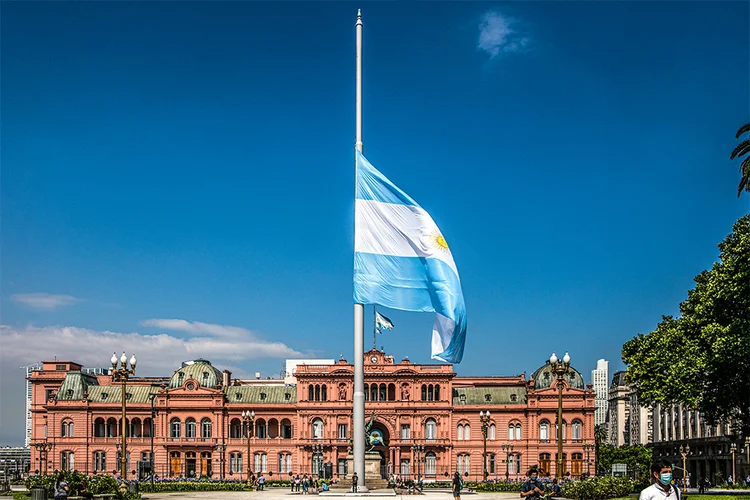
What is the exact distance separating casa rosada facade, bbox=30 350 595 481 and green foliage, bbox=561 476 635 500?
61.2 m

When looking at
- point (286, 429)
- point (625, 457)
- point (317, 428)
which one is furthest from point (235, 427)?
point (625, 457)

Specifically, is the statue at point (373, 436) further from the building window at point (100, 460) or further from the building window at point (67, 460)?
the building window at point (67, 460)

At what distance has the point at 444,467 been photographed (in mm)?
102188

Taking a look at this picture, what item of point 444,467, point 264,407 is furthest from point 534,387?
point 264,407

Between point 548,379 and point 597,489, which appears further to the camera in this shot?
point 548,379

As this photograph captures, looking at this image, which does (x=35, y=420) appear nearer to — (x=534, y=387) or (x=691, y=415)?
(x=534, y=387)

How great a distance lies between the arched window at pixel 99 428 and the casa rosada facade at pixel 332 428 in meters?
0.12

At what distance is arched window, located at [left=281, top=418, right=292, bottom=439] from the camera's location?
10638 centimetres

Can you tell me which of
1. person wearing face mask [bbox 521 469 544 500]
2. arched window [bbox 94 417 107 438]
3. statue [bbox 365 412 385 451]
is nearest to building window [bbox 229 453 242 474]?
statue [bbox 365 412 385 451]

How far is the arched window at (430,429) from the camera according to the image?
10350 cm

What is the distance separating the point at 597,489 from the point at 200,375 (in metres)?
73.8

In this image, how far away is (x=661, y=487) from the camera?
13.6 metres

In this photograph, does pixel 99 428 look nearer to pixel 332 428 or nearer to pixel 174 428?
pixel 174 428

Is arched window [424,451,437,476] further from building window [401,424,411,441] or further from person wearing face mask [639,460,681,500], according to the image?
person wearing face mask [639,460,681,500]
